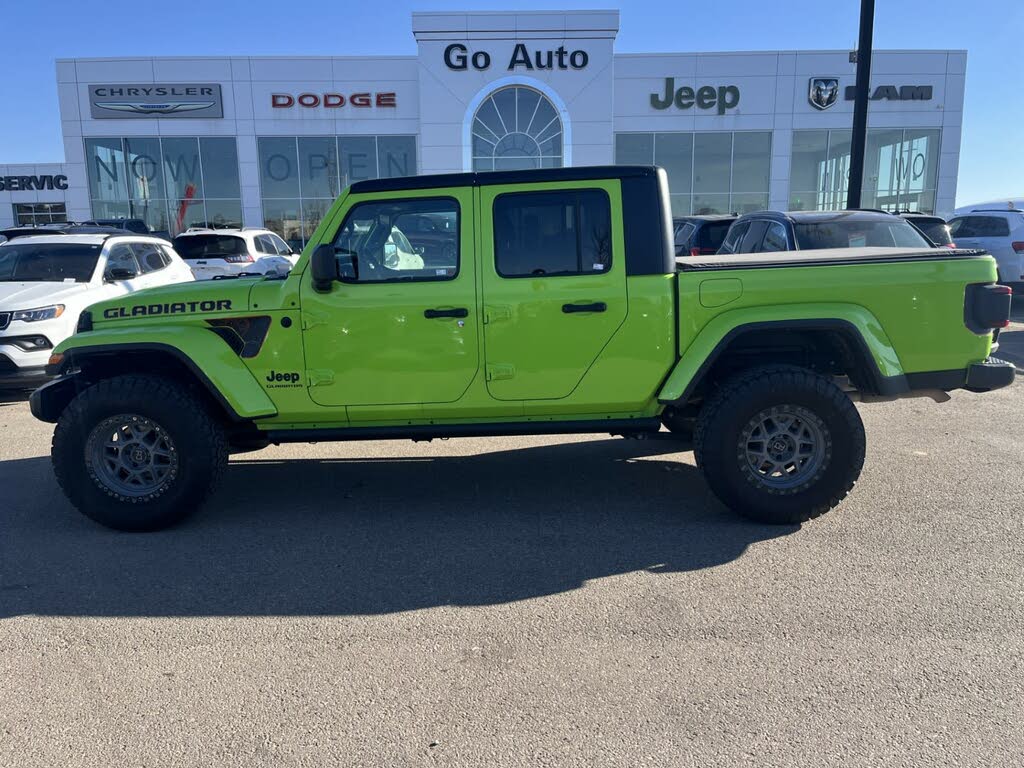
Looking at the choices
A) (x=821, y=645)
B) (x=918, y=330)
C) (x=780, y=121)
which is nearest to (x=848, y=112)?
(x=780, y=121)

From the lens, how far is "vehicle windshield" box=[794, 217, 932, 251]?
29.0 feet

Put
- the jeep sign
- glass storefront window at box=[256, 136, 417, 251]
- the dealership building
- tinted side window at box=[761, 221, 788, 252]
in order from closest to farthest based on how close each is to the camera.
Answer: tinted side window at box=[761, 221, 788, 252]
the dealership building
the jeep sign
glass storefront window at box=[256, 136, 417, 251]

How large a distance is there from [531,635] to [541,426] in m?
1.57

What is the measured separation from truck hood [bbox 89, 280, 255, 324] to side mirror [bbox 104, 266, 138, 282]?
5.11 metres

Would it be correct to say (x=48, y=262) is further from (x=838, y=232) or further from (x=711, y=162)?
(x=711, y=162)

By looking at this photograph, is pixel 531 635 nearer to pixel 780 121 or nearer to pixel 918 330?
pixel 918 330

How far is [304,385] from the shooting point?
4578 mm

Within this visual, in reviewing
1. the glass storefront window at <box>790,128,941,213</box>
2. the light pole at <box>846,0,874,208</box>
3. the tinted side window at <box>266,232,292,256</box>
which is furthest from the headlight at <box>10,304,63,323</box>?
the glass storefront window at <box>790,128,941,213</box>

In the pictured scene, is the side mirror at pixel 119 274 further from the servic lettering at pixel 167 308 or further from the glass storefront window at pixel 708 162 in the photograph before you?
the glass storefront window at pixel 708 162

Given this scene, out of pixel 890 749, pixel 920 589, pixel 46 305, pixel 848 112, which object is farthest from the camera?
pixel 848 112

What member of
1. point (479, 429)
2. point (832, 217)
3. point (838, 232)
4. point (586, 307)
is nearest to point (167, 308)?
point (479, 429)

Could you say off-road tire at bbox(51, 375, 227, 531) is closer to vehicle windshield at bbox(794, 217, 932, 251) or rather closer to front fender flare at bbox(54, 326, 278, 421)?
front fender flare at bbox(54, 326, 278, 421)

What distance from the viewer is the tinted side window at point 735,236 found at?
10.4 meters

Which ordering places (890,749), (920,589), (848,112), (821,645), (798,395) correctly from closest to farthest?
(890,749), (821,645), (920,589), (798,395), (848,112)
